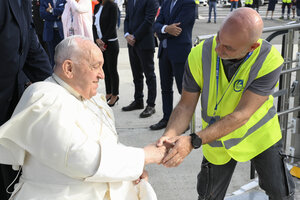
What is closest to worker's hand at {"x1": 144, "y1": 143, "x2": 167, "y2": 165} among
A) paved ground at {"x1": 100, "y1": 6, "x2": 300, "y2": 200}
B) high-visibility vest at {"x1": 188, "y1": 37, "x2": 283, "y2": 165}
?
high-visibility vest at {"x1": 188, "y1": 37, "x2": 283, "y2": 165}

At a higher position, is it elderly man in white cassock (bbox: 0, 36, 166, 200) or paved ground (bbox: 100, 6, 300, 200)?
elderly man in white cassock (bbox: 0, 36, 166, 200)

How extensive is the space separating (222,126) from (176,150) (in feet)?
1.04

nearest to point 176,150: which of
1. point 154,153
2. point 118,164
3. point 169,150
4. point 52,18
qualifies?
point 169,150

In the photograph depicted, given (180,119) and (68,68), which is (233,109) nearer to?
(180,119)

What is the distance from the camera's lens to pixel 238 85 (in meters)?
2.30

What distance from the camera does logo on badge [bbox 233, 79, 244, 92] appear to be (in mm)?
2289

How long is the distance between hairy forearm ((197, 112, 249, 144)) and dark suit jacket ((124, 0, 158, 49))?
2817 mm

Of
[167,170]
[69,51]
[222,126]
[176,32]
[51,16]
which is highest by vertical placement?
[69,51]

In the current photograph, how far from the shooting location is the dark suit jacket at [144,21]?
16.1 feet

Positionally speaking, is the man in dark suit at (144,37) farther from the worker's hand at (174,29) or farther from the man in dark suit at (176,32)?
the worker's hand at (174,29)

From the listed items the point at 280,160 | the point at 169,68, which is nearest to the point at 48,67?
the point at 280,160

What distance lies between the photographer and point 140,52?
Answer: 5004mm

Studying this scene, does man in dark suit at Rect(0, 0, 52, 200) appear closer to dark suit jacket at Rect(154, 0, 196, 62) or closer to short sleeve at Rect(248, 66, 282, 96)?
short sleeve at Rect(248, 66, 282, 96)

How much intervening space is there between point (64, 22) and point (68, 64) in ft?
12.6
